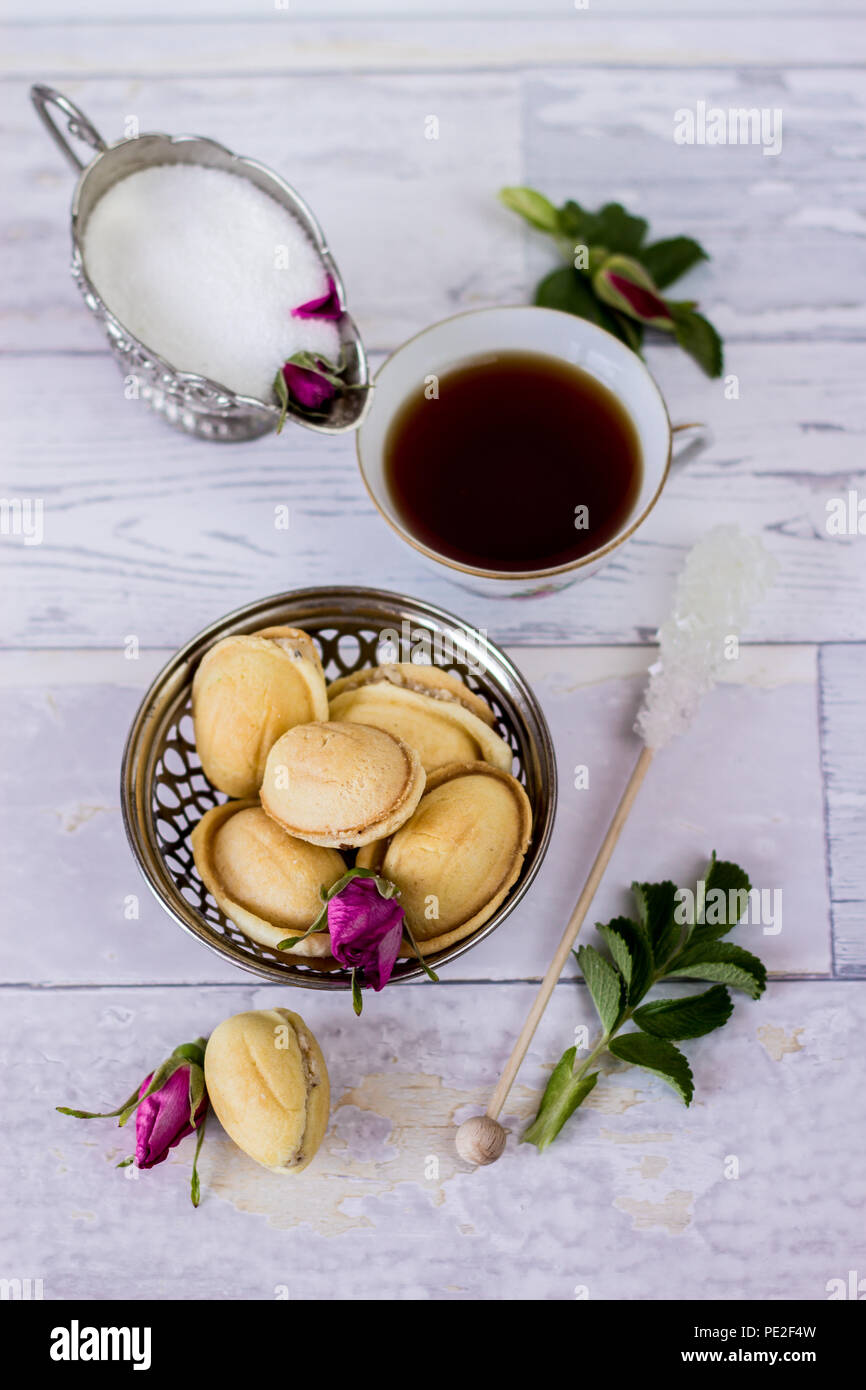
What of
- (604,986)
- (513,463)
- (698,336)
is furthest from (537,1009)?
(698,336)

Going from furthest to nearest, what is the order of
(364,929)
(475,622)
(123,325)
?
(475,622)
(123,325)
(364,929)

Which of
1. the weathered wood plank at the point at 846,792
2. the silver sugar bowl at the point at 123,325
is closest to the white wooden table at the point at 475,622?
the weathered wood plank at the point at 846,792

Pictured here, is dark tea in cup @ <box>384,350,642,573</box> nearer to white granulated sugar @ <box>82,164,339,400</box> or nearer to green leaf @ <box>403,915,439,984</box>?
white granulated sugar @ <box>82,164,339,400</box>

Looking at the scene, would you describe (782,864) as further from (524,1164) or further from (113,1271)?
(113,1271)

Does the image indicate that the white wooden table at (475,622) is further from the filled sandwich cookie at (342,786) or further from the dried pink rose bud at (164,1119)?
the filled sandwich cookie at (342,786)

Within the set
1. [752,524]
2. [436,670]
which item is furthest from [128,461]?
[752,524]

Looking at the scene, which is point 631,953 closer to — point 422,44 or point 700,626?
point 700,626
